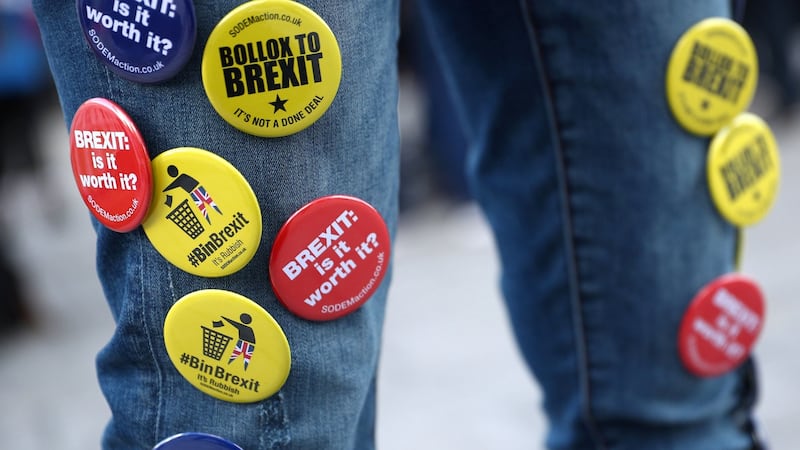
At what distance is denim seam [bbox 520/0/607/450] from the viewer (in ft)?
2.32

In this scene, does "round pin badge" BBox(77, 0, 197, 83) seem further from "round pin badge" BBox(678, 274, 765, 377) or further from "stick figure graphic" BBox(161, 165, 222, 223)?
"round pin badge" BBox(678, 274, 765, 377)

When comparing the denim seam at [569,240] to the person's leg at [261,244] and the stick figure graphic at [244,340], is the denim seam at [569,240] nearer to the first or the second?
the person's leg at [261,244]

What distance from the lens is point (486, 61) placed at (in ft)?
2.42

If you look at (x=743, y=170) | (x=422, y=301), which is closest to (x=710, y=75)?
(x=743, y=170)

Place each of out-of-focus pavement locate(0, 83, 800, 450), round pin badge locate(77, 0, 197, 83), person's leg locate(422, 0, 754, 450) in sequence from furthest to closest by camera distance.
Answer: out-of-focus pavement locate(0, 83, 800, 450) → person's leg locate(422, 0, 754, 450) → round pin badge locate(77, 0, 197, 83)

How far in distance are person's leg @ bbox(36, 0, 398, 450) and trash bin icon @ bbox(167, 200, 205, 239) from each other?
0.07 ft

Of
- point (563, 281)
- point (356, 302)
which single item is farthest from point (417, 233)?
point (356, 302)

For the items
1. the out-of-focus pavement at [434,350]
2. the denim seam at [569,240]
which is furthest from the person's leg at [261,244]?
the out-of-focus pavement at [434,350]

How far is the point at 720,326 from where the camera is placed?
0.78 metres

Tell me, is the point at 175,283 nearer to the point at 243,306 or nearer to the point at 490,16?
the point at 243,306

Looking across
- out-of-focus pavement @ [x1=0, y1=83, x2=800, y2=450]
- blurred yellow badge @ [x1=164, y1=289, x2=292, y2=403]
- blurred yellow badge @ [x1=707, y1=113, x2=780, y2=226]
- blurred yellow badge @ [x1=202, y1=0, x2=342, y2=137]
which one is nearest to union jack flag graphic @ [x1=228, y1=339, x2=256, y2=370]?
blurred yellow badge @ [x1=164, y1=289, x2=292, y2=403]

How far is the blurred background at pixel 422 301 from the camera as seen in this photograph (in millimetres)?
1512

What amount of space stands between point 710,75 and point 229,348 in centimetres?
48

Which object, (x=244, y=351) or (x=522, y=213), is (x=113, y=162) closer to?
(x=244, y=351)
